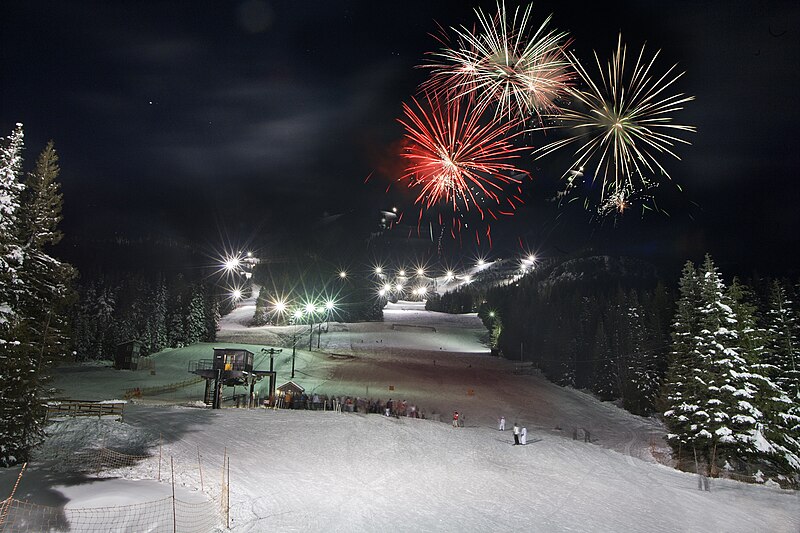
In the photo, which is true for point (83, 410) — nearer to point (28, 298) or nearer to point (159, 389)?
point (28, 298)

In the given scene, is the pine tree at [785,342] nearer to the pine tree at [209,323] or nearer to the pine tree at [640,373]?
the pine tree at [640,373]

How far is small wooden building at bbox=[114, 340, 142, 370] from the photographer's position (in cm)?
6275

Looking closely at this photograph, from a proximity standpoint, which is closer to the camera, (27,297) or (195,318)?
(27,297)

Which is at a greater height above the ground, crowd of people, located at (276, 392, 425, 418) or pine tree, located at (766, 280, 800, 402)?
pine tree, located at (766, 280, 800, 402)

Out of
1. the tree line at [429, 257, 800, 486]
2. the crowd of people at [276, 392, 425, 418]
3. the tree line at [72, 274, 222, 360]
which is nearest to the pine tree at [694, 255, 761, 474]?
the tree line at [429, 257, 800, 486]

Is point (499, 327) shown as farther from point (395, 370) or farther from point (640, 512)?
point (640, 512)

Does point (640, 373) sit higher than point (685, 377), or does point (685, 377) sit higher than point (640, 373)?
point (685, 377)

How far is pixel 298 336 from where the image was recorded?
8388 cm

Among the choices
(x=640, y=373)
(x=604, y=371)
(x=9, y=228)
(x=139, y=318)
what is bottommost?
(x=604, y=371)

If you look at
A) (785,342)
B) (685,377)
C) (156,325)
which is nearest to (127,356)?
(156,325)

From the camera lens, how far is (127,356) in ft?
206

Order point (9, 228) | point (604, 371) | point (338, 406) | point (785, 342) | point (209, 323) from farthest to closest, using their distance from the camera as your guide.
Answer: point (209, 323), point (604, 371), point (338, 406), point (785, 342), point (9, 228)

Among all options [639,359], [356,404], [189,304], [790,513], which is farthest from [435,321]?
[790,513]

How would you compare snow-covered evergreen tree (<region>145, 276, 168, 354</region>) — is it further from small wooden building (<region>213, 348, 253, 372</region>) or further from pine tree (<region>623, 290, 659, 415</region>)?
pine tree (<region>623, 290, 659, 415</region>)
